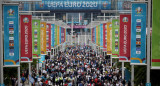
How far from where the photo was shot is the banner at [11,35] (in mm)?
12336

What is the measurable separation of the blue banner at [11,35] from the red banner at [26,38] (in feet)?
12.8

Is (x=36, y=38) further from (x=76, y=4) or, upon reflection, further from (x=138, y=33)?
(x=76, y=4)

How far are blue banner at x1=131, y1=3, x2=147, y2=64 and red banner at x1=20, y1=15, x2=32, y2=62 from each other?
254 inches

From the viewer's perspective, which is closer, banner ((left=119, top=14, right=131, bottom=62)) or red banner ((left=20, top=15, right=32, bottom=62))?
red banner ((left=20, top=15, right=32, bottom=62))

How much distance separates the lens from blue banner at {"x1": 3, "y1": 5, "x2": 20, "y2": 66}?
40.5ft

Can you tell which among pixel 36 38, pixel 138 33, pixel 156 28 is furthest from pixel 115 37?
pixel 156 28

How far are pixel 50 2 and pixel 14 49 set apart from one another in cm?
9024

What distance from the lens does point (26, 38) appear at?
1691 cm

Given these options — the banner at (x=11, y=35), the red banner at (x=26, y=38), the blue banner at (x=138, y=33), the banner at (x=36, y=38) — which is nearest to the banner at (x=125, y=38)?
the red banner at (x=26, y=38)

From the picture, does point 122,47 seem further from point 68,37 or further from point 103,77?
point 68,37

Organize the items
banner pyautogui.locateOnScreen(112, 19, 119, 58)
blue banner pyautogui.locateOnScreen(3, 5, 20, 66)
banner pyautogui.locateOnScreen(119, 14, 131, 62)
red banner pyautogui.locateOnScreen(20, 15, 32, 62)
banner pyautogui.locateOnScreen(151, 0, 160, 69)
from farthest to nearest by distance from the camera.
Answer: banner pyautogui.locateOnScreen(112, 19, 119, 58) → banner pyautogui.locateOnScreen(119, 14, 131, 62) → red banner pyautogui.locateOnScreen(20, 15, 32, 62) → blue banner pyautogui.locateOnScreen(3, 5, 20, 66) → banner pyautogui.locateOnScreen(151, 0, 160, 69)

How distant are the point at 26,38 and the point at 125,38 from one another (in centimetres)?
520

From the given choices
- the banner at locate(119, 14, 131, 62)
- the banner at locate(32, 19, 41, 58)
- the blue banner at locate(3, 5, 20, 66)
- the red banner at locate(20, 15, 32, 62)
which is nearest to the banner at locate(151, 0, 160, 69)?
the blue banner at locate(3, 5, 20, 66)

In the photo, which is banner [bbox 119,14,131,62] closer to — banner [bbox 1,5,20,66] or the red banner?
the red banner
